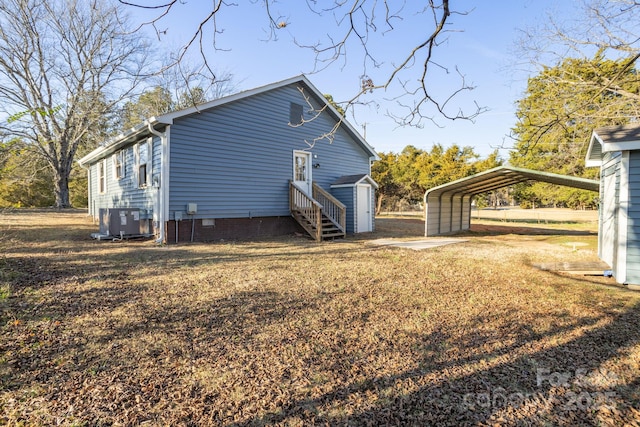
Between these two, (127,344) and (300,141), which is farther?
(300,141)

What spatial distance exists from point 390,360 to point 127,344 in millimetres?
2458

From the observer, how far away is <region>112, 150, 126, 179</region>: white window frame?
40.0 feet

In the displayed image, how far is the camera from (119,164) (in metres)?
12.6

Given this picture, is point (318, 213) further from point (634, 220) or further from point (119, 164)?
point (119, 164)

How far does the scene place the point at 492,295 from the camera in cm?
486

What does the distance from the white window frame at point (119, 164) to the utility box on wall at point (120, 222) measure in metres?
2.79

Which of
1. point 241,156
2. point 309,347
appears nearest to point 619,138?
point 309,347

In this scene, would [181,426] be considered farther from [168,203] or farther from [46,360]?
[168,203]

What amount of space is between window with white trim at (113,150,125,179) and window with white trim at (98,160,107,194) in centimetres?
193

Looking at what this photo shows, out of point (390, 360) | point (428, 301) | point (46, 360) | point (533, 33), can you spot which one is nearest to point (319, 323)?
point (390, 360)

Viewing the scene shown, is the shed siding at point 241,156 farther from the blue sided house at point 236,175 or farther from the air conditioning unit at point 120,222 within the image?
the air conditioning unit at point 120,222

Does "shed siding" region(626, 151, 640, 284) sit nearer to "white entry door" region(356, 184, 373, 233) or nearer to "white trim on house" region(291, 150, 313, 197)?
"white entry door" region(356, 184, 373, 233)

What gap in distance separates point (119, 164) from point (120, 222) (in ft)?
13.1

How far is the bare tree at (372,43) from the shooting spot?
3.03 m
